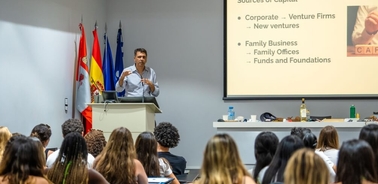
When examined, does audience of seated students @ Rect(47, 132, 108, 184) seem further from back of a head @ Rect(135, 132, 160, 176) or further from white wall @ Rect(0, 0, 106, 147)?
white wall @ Rect(0, 0, 106, 147)

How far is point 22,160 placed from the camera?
247 centimetres

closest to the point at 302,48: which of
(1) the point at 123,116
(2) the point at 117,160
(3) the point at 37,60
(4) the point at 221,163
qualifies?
(1) the point at 123,116

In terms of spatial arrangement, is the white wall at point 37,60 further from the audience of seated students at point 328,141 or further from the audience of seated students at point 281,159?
the audience of seated students at point 281,159

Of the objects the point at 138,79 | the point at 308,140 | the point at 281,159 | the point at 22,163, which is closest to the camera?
the point at 22,163

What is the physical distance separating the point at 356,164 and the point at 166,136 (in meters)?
1.98

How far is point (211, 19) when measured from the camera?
26.3ft

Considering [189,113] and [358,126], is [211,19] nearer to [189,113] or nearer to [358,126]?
[189,113]

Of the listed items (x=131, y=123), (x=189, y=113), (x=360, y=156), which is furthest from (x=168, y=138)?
(x=189, y=113)

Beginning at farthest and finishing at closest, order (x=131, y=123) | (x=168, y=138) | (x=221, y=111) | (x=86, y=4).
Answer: (x=221, y=111) < (x=86, y=4) < (x=131, y=123) < (x=168, y=138)

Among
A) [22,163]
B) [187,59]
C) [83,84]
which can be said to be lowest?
[22,163]

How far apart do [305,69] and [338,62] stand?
505 millimetres

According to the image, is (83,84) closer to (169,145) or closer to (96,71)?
(96,71)

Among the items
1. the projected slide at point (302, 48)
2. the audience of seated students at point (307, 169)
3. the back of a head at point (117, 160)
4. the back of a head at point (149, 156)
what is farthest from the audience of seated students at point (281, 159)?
the projected slide at point (302, 48)

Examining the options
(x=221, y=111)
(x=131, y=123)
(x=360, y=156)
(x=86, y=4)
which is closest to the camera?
(x=360, y=156)
